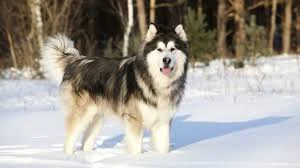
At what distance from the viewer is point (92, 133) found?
6.50 meters

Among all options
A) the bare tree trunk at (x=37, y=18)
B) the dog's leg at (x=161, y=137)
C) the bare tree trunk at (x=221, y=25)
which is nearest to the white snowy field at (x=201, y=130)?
the dog's leg at (x=161, y=137)

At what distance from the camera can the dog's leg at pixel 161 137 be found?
6012mm

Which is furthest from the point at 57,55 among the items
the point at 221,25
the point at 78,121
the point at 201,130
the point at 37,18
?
the point at 221,25

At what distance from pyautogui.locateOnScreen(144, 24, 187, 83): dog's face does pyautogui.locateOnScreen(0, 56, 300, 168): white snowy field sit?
0.79 meters

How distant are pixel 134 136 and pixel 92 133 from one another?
2.35ft

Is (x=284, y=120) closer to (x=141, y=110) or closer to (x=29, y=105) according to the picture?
(x=141, y=110)

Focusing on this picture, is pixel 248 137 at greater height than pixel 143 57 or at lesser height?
lesser

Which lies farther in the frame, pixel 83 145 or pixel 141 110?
pixel 83 145

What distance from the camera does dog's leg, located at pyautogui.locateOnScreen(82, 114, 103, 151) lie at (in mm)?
6449

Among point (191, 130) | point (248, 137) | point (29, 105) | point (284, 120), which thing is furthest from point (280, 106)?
point (29, 105)

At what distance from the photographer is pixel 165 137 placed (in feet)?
19.9

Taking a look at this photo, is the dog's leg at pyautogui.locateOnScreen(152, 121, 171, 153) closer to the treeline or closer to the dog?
the dog

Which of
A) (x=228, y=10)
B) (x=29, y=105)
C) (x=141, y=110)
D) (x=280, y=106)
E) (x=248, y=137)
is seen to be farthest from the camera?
(x=228, y=10)

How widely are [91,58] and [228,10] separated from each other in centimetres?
1469
